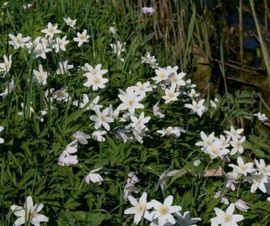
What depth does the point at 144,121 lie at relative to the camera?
2.25m

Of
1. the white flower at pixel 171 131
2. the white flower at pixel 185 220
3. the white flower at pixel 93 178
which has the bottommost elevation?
the white flower at pixel 185 220

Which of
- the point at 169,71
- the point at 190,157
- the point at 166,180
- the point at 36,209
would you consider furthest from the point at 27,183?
the point at 169,71

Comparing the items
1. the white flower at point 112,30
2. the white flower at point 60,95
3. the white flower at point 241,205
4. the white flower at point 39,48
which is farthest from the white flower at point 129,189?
the white flower at point 112,30

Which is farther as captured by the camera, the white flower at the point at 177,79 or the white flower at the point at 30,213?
the white flower at the point at 177,79

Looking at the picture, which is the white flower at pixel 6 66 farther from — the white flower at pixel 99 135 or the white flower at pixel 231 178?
the white flower at pixel 231 178

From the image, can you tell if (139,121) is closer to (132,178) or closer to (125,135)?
(125,135)

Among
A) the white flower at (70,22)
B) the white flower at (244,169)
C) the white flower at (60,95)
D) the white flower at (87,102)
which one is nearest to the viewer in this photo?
the white flower at (244,169)

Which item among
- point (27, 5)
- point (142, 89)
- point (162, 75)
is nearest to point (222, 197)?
point (142, 89)

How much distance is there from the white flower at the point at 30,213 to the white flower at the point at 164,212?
308 mm

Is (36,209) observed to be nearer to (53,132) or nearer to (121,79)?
(53,132)

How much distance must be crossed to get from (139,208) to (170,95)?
0.76 metres

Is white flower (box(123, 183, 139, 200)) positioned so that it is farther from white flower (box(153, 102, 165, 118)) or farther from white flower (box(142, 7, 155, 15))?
white flower (box(142, 7, 155, 15))

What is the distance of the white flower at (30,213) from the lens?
176 cm

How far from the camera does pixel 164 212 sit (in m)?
1.80
